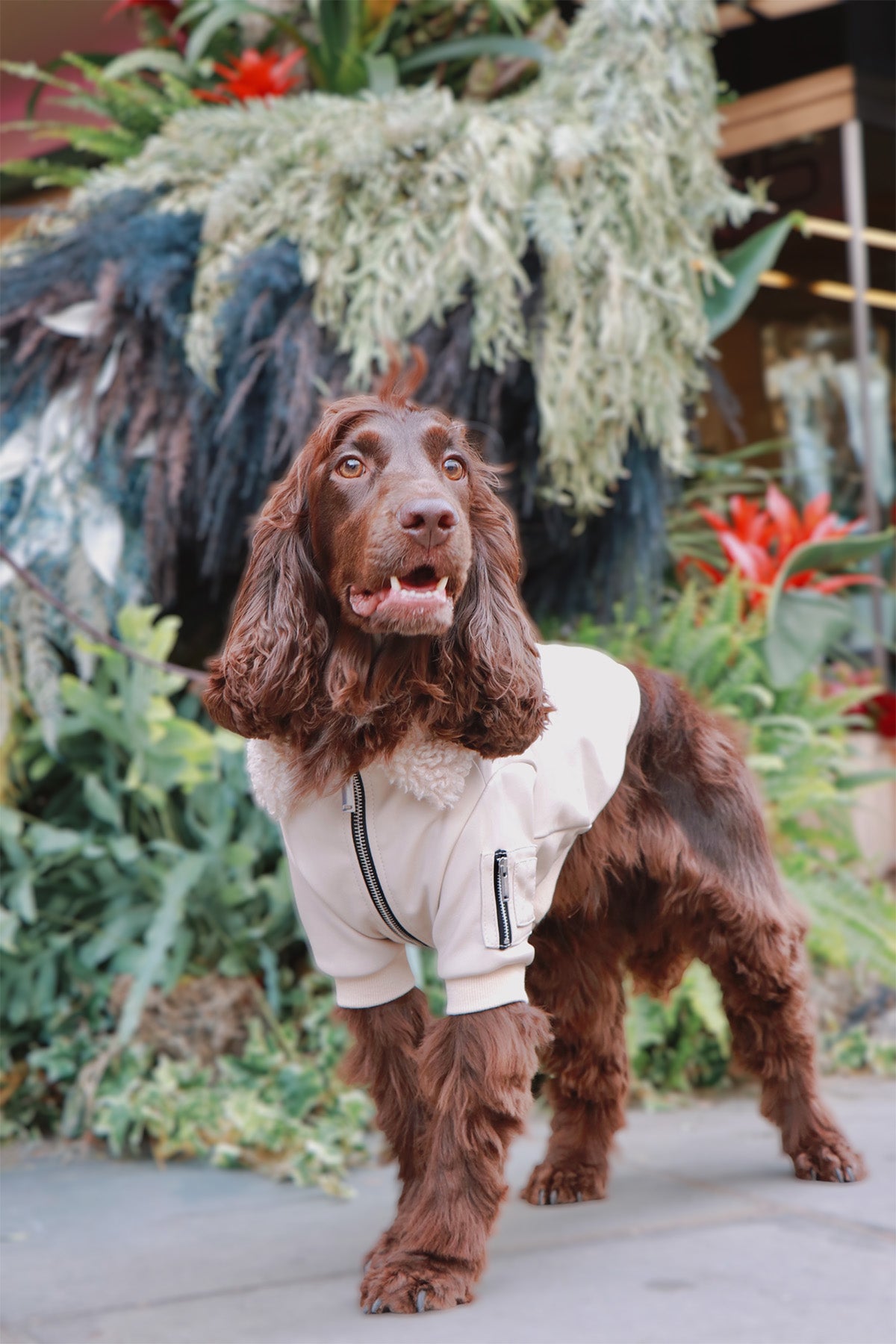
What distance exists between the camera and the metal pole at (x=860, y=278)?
546cm

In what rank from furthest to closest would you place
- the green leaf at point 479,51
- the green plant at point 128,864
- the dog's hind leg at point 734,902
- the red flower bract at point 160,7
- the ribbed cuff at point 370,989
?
the red flower bract at point 160,7 → the green leaf at point 479,51 → the green plant at point 128,864 → the dog's hind leg at point 734,902 → the ribbed cuff at point 370,989

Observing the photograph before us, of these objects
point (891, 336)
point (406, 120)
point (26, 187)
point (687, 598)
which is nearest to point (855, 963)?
point (687, 598)

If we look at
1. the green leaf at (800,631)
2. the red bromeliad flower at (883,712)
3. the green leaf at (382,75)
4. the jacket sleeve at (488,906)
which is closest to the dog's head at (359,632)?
the jacket sleeve at (488,906)

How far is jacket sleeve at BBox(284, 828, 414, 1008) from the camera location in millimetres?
2070

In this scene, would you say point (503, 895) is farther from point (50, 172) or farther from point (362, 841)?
point (50, 172)

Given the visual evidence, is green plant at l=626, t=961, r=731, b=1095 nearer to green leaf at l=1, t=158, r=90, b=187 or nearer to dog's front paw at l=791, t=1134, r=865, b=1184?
dog's front paw at l=791, t=1134, r=865, b=1184

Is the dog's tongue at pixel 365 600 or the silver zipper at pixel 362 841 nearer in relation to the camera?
the dog's tongue at pixel 365 600

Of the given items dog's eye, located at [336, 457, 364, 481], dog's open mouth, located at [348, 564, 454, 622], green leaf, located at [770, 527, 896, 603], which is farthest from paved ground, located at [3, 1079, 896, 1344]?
green leaf, located at [770, 527, 896, 603]

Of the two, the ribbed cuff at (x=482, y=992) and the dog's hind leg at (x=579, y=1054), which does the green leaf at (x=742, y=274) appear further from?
the ribbed cuff at (x=482, y=992)

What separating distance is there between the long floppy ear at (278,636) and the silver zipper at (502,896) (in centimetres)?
33

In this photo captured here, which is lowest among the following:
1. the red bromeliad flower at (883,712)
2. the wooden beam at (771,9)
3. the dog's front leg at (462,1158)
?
the dog's front leg at (462,1158)

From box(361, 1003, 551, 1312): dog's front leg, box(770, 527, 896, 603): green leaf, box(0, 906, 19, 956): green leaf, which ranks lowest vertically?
box(361, 1003, 551, 1312): dog's front leg

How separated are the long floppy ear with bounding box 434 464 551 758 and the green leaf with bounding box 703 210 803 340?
7.68 feet

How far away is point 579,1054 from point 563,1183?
28cm
